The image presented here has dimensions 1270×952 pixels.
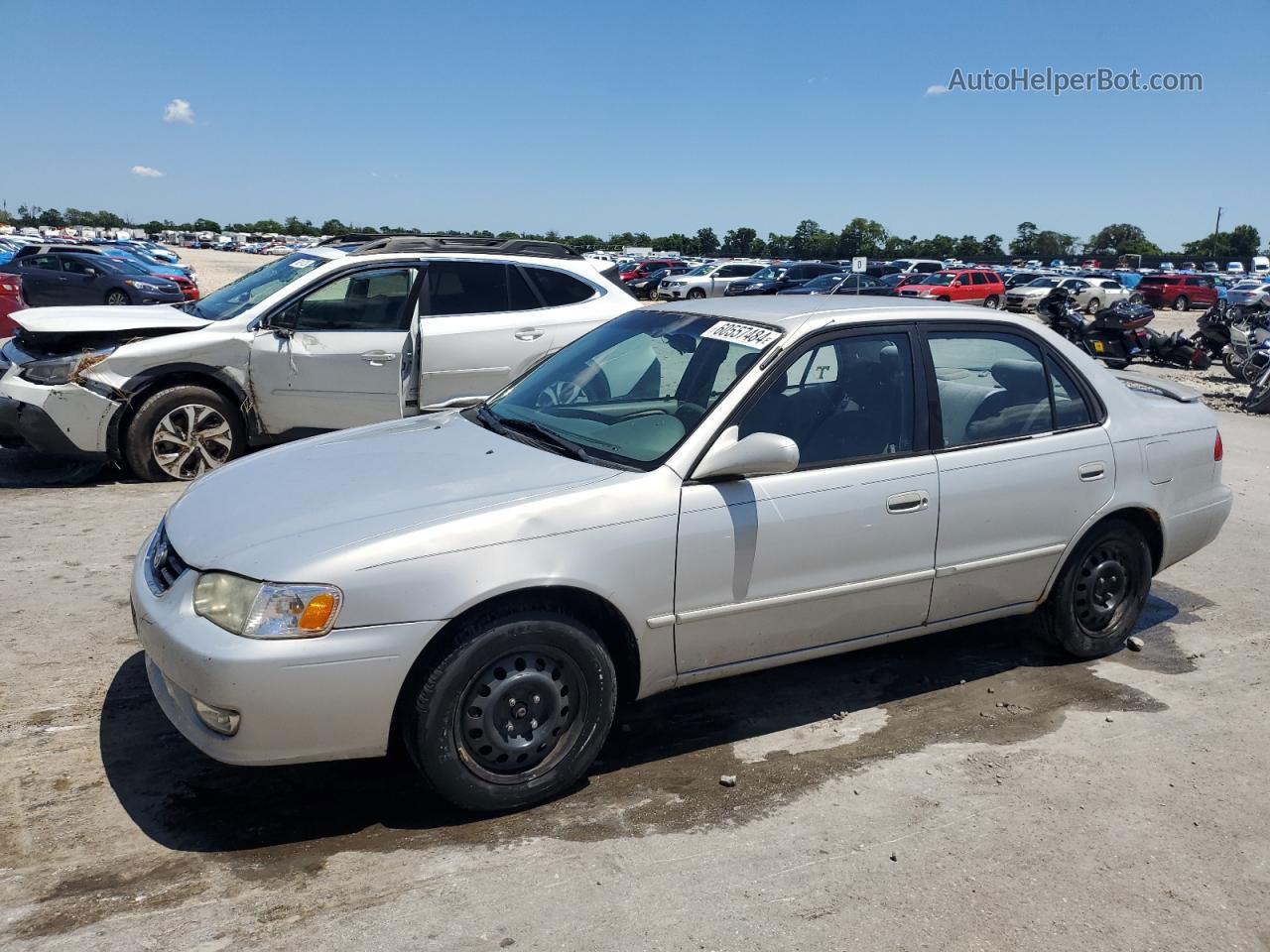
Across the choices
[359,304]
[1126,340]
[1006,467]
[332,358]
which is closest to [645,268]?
[1126,340]

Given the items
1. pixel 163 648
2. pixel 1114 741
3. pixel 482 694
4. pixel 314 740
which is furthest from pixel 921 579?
pixel 163 648

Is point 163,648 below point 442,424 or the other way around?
below

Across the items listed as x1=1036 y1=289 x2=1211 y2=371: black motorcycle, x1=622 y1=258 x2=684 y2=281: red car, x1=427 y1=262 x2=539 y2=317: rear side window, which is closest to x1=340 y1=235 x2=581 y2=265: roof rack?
x1=427 y1=262 x2=539 y2=317: rear side window

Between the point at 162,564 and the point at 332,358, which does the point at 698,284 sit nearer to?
the point at 332,358

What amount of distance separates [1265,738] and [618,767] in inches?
104

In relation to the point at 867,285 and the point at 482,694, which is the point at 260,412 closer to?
the point at 482,694

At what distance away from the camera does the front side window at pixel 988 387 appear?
14.3 feet

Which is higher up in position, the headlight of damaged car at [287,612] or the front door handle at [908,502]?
the front door handle at [908,502]

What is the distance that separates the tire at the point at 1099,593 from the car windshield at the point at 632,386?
6.15ft

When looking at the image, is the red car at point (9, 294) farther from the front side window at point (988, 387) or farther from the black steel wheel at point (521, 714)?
the front side window at point (988, 387)

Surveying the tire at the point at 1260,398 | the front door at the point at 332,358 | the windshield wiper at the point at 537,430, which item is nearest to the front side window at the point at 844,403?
the windshield wiper at the point at 537,430

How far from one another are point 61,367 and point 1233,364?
1733cm

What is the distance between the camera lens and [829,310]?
14.1 ft

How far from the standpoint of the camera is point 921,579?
4.15m
